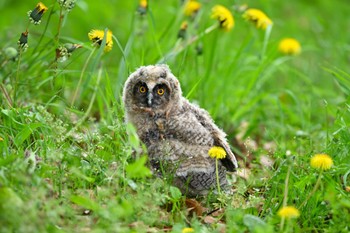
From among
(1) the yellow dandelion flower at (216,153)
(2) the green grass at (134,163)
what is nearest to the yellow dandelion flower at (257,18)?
(2) the green grass at (134,163)

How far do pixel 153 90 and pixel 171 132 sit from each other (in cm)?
30

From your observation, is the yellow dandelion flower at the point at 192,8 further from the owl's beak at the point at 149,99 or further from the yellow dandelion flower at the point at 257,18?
the owl's beak at the point at 149,99

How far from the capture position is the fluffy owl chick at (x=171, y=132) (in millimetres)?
4566

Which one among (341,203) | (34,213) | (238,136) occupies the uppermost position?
(34,213)

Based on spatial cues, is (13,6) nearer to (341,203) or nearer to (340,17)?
(340,17)

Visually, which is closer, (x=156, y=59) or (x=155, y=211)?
(x=155, y=211)

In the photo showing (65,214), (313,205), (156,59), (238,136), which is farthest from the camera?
(238,136)

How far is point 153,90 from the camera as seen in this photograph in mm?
4672

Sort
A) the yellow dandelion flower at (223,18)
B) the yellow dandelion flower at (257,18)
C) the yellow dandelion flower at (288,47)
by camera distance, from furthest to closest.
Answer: the yellow dandelion flower at (288,47), the yellow dandelion flower at (257,18), the yellow dandelion flower at (223,18)

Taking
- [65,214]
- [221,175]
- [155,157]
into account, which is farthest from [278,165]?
[65,214]

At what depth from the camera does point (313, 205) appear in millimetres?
4309

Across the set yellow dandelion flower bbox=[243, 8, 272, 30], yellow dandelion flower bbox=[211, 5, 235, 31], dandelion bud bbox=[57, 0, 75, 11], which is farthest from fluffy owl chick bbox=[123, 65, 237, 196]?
yellow dandelion flower bbox=[243, 8, 272, 30]

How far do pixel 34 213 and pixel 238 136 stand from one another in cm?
370

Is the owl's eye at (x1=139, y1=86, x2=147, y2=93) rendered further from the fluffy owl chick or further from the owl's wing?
the owl's wing
